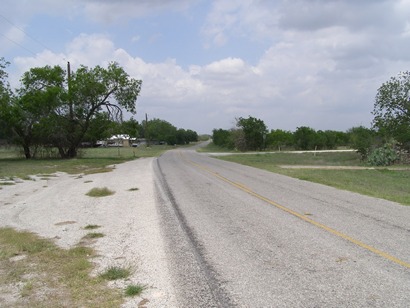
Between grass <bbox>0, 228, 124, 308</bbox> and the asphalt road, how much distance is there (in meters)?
1.03

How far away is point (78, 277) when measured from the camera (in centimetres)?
558

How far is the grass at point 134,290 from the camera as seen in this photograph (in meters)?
4.93

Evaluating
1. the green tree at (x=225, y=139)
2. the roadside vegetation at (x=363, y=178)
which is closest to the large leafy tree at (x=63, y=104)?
the roadside vegetation at (x=363, y=178)

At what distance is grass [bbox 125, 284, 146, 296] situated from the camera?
194 inches

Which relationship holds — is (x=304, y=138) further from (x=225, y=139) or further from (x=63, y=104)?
(x=63, y=104)

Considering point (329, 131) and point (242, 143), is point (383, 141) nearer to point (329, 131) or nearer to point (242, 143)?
point (242, 143)

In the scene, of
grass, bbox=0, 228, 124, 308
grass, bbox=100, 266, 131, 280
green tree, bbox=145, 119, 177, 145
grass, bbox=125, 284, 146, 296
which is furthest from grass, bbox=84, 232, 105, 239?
green tree, bbox=145, 119, 177, 145

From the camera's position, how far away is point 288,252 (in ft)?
21.4

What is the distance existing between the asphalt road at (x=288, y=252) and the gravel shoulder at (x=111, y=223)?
10.5 inches

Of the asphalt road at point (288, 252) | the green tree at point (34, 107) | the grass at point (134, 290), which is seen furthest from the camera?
the green tree at point (34, 107)

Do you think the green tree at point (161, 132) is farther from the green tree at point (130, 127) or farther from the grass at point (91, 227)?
the grass at point (91, 227)

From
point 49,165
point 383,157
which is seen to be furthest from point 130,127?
point 383,157

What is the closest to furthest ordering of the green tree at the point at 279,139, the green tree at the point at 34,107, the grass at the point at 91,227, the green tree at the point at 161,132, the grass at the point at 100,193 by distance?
the grass at the point at 91,227
the grass at the point at 100,193
the green tree at the point at 34,107
the green tree at the point at 279,139
the green tree at the point at 161,132

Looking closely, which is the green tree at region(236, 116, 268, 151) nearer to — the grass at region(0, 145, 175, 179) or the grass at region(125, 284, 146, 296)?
the grass at region(0, 145, 175, 179)
